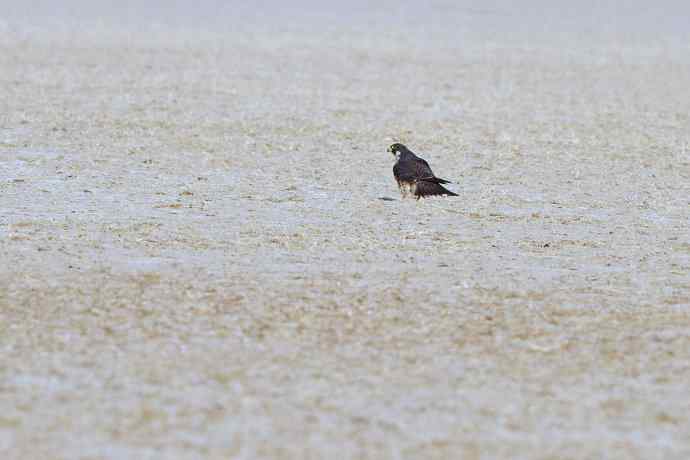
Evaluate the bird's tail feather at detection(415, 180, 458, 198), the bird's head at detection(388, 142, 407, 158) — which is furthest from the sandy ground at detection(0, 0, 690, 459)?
the bird's head at detection(388, 142, 407, 158)

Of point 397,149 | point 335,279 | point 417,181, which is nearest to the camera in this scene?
point 335,279

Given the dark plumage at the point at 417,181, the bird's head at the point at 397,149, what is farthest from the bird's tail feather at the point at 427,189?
the bird's head at the point at 397,149

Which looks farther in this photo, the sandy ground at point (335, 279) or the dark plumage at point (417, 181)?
the dark plumage at point (417, 181)

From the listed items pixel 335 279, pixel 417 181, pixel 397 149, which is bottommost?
pixel 335 279

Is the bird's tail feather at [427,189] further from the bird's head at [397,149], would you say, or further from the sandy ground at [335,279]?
the bird's head at [397,149]

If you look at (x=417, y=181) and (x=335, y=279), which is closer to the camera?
(x=335, y=279)

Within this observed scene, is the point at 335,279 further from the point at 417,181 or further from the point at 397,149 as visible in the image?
the point at 397,149

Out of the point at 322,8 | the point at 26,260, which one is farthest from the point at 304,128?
the point at 322,8

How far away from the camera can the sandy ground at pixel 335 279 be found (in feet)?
14.7

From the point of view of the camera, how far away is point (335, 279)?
664 cm

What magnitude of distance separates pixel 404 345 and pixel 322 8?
119 feet

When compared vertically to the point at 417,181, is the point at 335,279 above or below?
below

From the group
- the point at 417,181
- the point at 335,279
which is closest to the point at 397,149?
the point at 417,181

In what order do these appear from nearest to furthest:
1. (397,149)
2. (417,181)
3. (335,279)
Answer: (335,279) → (417,181) → (397,149)
